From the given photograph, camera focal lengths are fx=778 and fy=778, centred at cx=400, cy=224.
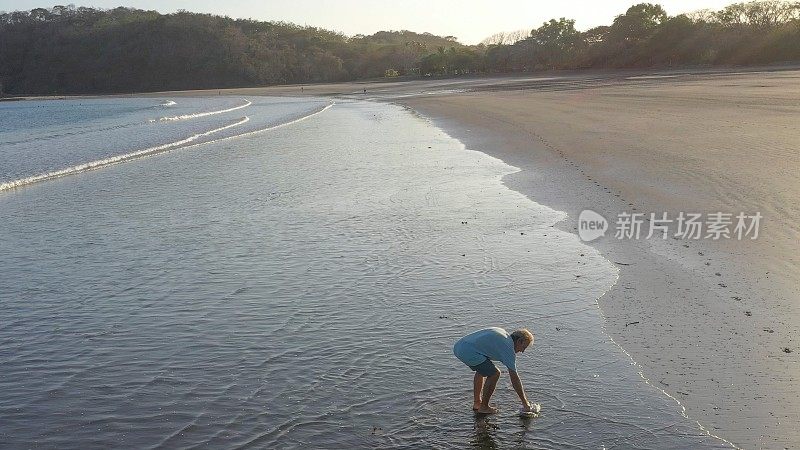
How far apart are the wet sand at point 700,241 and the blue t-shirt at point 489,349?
1411 millimetres

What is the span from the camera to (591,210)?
12695mm

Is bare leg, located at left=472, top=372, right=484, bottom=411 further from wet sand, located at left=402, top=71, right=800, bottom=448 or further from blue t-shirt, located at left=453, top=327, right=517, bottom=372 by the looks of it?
wet sand, located at left=402, top=71, right=800, bottom=448

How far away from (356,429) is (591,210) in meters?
8.02

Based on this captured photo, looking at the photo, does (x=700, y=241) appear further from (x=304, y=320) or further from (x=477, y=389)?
(x=477, y=389)

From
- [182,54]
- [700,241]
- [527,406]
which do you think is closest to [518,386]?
[527,406]

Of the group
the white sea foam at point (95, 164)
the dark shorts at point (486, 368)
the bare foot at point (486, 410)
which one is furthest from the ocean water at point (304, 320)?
the white sea foam at point (95, 164)

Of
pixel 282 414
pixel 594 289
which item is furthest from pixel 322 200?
pixel 282 414

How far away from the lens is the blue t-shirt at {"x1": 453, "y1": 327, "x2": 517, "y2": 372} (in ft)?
18.7

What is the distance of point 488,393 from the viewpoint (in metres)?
5.77

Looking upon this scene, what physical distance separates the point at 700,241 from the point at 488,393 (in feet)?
18.7

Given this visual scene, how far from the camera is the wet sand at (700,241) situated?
6.09m

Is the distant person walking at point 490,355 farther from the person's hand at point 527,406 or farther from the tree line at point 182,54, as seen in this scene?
the tree line at point 182,54

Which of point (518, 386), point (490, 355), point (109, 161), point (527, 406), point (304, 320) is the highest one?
point (490, 355)

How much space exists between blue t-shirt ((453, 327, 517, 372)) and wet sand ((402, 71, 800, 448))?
141 centimetres
